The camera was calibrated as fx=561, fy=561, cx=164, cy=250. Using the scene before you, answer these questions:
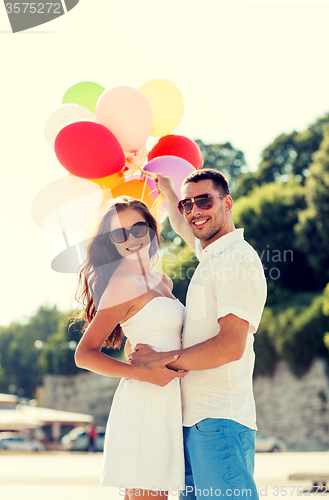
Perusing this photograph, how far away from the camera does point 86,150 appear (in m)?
4.17

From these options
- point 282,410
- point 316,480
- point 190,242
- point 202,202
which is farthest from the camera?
point 282,410

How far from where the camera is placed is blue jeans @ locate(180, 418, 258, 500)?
9.20ft

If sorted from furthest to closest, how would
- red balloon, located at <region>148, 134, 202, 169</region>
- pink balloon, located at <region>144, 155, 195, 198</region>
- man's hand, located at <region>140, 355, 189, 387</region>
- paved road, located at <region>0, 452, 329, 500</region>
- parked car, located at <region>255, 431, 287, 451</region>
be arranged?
parked car, located at <region>255, 431, 287, 451</region>, paved road, located at <region>0, 452, 329, 500</region>, red balloon, located at <region>148, 134, 202, 169</region>, pink balloon, located at <region>144, 155, 195, 198</region>, man's hand, located at <region>140, 355, 189, 387</region>

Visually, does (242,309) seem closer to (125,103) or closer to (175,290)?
(125,103)

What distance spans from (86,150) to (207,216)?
4.56 feet

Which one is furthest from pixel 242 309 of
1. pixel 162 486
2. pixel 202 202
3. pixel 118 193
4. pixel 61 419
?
pixel 61 419

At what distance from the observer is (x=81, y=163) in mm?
4207

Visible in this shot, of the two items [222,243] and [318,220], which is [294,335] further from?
[222,243]

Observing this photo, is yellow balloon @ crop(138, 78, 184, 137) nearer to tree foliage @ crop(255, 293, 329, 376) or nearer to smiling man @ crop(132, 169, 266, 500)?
smiling man @ crop(132, 169, 266, 500)

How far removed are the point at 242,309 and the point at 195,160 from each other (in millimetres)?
2450

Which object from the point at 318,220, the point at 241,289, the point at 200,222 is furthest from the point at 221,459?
the point at 318,220

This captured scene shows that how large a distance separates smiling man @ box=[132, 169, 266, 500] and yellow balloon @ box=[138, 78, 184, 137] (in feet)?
6.89

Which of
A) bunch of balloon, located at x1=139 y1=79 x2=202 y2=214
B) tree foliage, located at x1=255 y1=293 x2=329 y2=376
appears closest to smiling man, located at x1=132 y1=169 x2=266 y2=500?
bunch of balloon, located at x1=139 y1=79 x2=202 y2=214

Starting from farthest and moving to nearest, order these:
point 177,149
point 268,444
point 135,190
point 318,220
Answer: point 318,220 → point 268,444 → point 177,149 → point 135,190
